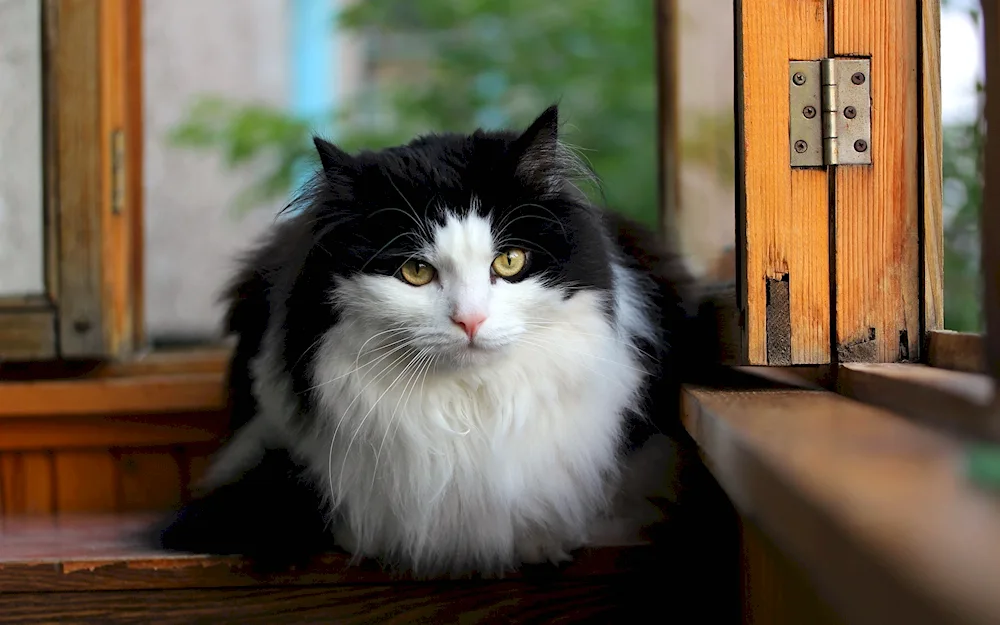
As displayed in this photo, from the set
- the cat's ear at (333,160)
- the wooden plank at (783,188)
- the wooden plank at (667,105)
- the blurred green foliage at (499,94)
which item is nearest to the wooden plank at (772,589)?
the wooden plank at (783,188)

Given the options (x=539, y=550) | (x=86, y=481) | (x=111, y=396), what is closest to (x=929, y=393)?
(x=539, y=550)

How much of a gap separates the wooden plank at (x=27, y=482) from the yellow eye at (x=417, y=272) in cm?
117

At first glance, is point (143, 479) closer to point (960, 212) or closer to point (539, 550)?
point (539, 550)

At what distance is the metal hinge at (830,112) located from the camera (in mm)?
993

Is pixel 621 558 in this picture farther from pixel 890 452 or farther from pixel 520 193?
pixel 890 452

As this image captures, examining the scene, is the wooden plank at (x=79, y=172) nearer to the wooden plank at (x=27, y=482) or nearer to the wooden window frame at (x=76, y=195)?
the wooden window frame at (x=76, y=195)

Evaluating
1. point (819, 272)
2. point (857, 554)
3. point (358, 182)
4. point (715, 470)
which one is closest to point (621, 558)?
point (715, 470)

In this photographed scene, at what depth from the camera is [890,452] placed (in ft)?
1.87

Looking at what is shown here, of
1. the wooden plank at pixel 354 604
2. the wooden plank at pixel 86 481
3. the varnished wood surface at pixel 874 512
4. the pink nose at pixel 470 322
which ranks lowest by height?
the wooden plank at pixel 354 604

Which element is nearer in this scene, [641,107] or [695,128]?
[695,128]

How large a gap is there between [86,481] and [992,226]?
191cm

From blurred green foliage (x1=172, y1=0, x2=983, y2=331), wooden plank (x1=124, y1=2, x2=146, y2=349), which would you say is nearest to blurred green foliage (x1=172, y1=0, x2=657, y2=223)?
blurred green foliage (x1=172, y1=0, x2=983, y2=331)

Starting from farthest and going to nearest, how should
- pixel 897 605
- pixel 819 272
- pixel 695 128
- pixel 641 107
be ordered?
pixel 641 107, pixel 695 128, pixel 819 272, pixel 897 605

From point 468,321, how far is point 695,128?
133cm
